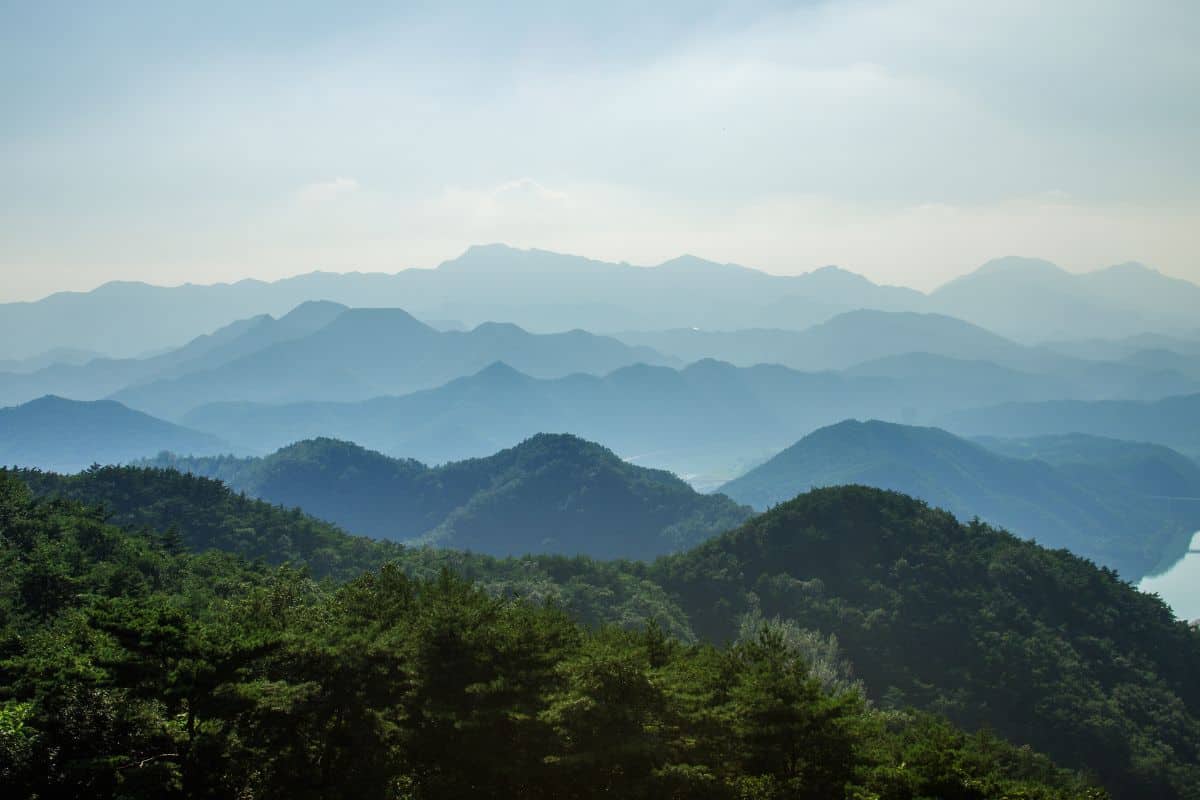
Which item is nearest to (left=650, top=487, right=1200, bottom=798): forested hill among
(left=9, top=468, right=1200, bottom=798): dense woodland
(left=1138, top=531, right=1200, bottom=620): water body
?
(left=9, top=468, right=1200, bottom=798): dense woodland

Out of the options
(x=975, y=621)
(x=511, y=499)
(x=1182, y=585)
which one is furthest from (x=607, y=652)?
(x=1182, y=585)

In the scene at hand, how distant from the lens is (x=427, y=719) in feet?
70.3

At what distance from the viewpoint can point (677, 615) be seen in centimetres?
6550

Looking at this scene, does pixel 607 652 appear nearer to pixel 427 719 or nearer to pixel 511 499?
pixel 427 719

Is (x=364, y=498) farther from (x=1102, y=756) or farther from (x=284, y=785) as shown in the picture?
(x=284, y=785)

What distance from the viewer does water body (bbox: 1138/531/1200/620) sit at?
126 m

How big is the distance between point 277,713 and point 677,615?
49126 mm

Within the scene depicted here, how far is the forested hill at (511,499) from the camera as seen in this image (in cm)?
13275

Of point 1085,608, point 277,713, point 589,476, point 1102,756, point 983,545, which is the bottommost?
point 1102,756

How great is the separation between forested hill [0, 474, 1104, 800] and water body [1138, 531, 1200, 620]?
5017 inches

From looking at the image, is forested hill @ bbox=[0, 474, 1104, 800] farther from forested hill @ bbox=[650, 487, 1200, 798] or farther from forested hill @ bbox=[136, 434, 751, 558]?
forested hill @ bbox=[136, 434, 751, 558]

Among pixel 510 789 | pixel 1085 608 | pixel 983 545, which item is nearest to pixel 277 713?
pixel 510 789

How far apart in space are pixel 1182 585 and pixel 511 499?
121 meters

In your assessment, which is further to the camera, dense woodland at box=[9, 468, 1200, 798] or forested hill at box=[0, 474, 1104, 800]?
dense woodland at box=[9, 468, 1200, 798]
